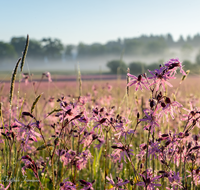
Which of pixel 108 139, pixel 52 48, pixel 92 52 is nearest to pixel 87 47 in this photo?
pixel 92 52

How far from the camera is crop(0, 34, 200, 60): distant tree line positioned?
87312mm

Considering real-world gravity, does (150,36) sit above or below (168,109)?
above

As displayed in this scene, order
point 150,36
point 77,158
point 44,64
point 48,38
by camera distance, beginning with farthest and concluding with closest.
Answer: point 150,36
point 44,64
point 48,38
point 77,158

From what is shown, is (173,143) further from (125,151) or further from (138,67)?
(138,67)

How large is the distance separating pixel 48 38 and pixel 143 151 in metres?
91.4

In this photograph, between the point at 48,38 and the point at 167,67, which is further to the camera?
the point at 48,38

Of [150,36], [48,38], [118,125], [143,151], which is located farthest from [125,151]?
[150,36]

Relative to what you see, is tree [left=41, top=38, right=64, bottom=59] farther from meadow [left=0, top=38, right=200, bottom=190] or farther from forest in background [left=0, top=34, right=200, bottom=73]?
meadow [left=0, top=38, right=200, bottom=190]

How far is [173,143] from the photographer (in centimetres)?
147

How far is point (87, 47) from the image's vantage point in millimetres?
118438

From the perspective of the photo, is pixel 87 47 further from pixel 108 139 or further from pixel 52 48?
A: pixel 108 139

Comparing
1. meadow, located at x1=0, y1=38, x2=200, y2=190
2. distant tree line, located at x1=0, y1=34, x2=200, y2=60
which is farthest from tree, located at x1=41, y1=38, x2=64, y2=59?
meadow, located at x1=0, y1=38, x2=200, y2=190

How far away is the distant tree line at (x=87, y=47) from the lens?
8731cm

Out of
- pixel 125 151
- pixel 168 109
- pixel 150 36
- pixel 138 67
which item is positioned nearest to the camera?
pixel 168 109
